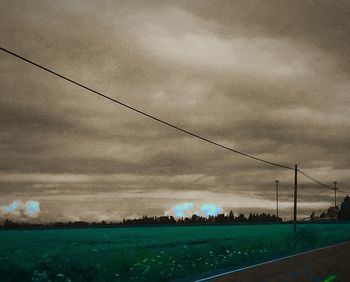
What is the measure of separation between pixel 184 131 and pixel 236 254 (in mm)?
7379

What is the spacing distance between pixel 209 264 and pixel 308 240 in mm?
21963

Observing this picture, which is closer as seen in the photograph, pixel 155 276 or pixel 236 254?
pixel 155 276

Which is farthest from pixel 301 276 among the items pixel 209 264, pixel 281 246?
pixel 281 246

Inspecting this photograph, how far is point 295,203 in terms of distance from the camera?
44562 millimetres

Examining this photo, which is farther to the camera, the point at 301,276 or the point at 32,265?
the point at 32,265

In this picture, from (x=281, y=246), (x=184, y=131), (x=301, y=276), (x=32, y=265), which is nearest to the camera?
(x=301, y=276)

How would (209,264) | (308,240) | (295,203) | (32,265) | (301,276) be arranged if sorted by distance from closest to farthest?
(301,276) < (32,265) < (209,264) < (308,240) < (295,203)

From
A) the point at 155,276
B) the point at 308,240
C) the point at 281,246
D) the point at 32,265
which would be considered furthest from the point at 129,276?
the point at 308,240

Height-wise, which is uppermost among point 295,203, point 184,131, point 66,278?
point 184,131

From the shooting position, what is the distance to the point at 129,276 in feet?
56.2

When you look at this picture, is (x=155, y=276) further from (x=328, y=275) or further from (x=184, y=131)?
(x=184, y=131)

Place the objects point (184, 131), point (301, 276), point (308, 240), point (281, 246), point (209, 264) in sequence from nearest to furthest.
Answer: point (301, 276)
point (209, 264)
point (184, 131)
point (281, 246)
point (308, 240)

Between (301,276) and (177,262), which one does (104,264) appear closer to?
(177,262)

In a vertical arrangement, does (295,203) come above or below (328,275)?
above
